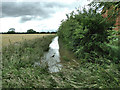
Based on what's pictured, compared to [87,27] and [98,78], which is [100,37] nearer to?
[87,27]

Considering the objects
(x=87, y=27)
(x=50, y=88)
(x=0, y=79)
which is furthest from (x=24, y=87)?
(x=87, y=27)

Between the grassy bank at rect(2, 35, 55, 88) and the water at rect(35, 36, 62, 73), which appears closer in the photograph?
the grassy bank at rect(2, 35, 55, 88)

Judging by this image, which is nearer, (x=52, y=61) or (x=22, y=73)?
(x=22, y=73)

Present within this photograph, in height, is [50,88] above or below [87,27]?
below

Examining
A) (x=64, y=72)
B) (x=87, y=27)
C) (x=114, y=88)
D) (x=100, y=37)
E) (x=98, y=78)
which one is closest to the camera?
(x=114, y=88)

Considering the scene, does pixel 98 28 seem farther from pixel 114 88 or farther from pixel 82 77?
pixel 114 88

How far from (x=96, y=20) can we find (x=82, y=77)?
2.27m

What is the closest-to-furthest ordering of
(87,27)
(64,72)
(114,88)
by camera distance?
1. (114,88)
2. (64,72)
3. (87,27)

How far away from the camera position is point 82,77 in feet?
9.14

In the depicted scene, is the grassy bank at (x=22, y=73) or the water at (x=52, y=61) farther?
the water at (x=52, y=61)

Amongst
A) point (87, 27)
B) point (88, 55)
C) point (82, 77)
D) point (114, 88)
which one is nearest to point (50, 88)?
point (82, 77)

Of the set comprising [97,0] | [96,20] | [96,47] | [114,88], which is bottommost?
[114,88]

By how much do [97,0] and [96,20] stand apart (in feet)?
3.05

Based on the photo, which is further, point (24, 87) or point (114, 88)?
point (24, 87)
